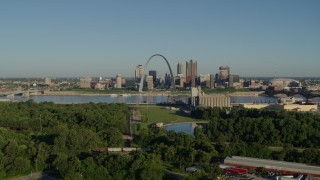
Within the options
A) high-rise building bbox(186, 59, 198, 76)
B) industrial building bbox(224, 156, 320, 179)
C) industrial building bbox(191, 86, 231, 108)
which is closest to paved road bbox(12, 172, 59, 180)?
industrial building bbox(224, 156, 320, 179)

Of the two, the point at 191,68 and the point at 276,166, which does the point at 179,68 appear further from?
the point at 276,166

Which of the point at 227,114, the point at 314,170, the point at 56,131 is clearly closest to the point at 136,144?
the point at 56,131

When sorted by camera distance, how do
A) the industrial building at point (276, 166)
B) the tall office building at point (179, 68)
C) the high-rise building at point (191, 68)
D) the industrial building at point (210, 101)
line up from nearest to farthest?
the industrial building at point (276, 166) < the industrial building at point (210, 101) < the high-rise building at point (191, 68) < the tall office building at point (179, 68)

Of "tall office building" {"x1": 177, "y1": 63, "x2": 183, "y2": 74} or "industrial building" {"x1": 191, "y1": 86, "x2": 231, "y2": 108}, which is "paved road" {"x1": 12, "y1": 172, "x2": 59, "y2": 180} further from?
"tall office building" {"x1": 177, "y1": 63, "x2": 183, "y2": 74}

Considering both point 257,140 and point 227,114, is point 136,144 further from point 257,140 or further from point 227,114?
point 227,114

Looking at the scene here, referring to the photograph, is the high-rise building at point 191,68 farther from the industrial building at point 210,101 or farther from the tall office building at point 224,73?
the industrial building at point 210,101

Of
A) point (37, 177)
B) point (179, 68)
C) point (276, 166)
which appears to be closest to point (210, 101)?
point (276, 166)

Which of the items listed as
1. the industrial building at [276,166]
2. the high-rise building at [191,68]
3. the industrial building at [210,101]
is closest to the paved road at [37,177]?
the industrial building at [276,166]

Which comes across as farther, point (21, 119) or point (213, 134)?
point (21, 119)
